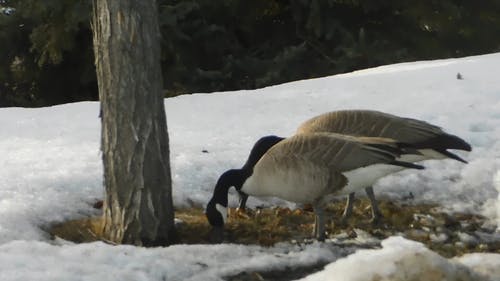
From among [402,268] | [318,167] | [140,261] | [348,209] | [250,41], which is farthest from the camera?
[250,41]

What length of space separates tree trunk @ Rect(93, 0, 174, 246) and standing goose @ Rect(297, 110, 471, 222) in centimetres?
133

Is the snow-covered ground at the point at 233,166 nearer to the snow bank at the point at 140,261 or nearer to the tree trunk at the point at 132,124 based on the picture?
the snow bank at the point at 140,261

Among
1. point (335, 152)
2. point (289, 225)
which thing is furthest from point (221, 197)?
point (335, 152)

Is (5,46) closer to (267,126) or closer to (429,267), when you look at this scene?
(267,126)

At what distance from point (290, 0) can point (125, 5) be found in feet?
26.5

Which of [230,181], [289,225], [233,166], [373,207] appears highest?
[230,181]

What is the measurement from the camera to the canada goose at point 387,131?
555 centimetres

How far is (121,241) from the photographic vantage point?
17.4ft

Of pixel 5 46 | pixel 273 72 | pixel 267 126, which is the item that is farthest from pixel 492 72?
pixel 5 46

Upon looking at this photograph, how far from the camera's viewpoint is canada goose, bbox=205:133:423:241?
5285 mm

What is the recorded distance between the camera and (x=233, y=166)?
22.4 ft

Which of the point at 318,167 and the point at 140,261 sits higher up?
the point at 318,167

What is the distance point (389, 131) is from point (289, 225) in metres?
1.00

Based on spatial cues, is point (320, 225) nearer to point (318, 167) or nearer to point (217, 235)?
point (318, 167)
